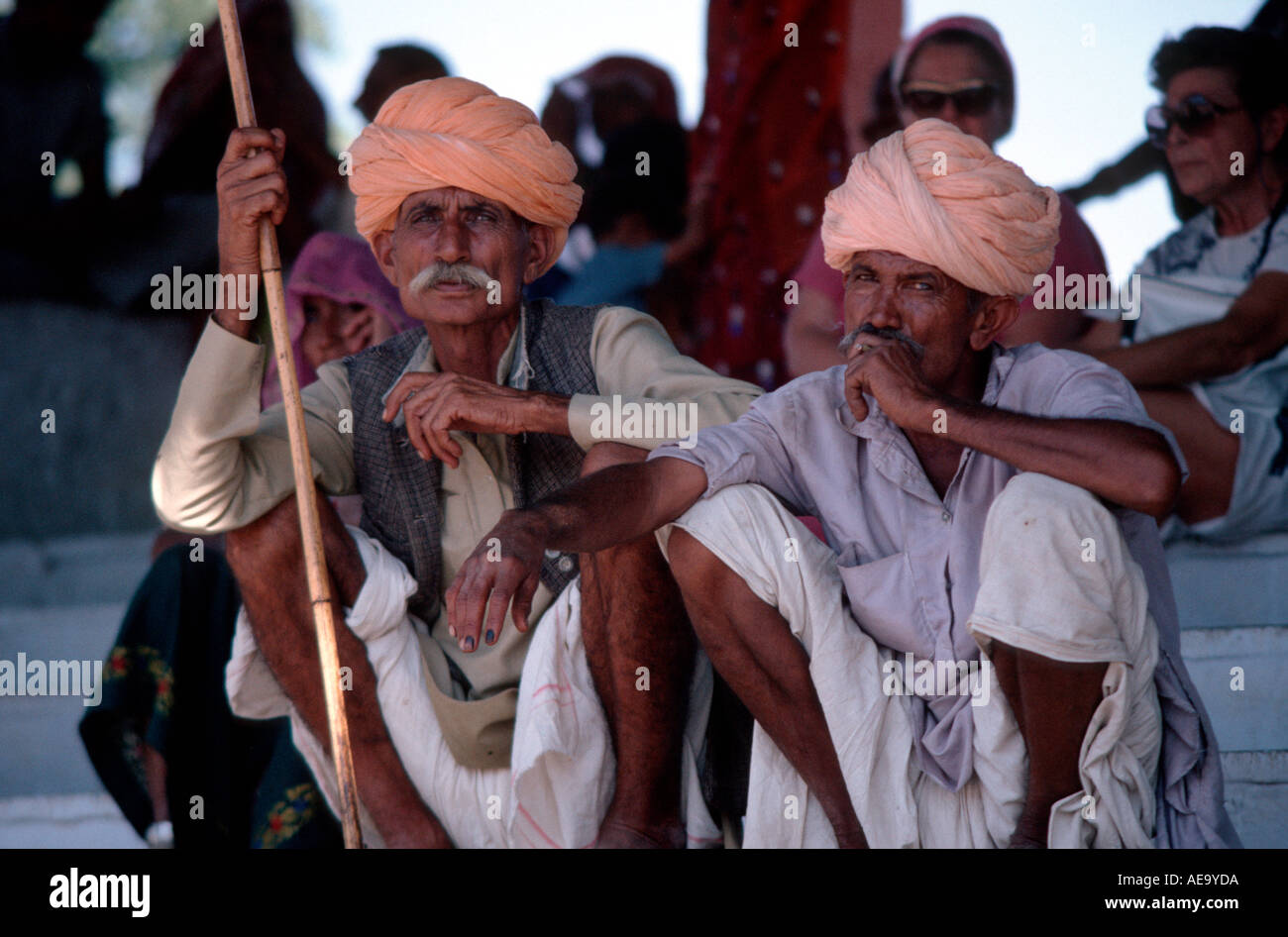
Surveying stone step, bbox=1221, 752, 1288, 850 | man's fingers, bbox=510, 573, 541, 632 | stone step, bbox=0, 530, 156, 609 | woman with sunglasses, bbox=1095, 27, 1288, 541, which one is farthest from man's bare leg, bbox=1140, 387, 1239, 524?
stone step, bbox=0, 530, 156, 609

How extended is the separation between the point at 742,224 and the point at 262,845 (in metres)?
2.77

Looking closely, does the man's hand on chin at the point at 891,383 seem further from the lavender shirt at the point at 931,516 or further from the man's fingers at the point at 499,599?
the man's fingers at the point at 499,599

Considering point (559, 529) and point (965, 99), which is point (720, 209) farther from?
point (559, 529)

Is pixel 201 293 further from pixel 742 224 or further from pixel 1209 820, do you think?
pixel 1209 820

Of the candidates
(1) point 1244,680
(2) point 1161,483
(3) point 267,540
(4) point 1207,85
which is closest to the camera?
(2) point 1161,483

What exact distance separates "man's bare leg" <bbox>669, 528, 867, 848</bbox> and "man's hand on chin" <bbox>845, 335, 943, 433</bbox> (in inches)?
17.1

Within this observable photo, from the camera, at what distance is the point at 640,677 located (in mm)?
2809

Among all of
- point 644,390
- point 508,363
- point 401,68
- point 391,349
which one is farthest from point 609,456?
point 401,68

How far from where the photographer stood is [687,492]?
2.78 m

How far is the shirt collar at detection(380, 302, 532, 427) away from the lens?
327cm

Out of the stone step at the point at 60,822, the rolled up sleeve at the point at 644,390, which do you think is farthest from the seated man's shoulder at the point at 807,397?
the stone step at the point at 60,822

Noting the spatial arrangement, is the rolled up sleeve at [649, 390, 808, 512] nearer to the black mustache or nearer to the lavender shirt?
the lavender shirt

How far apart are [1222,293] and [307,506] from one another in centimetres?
258
